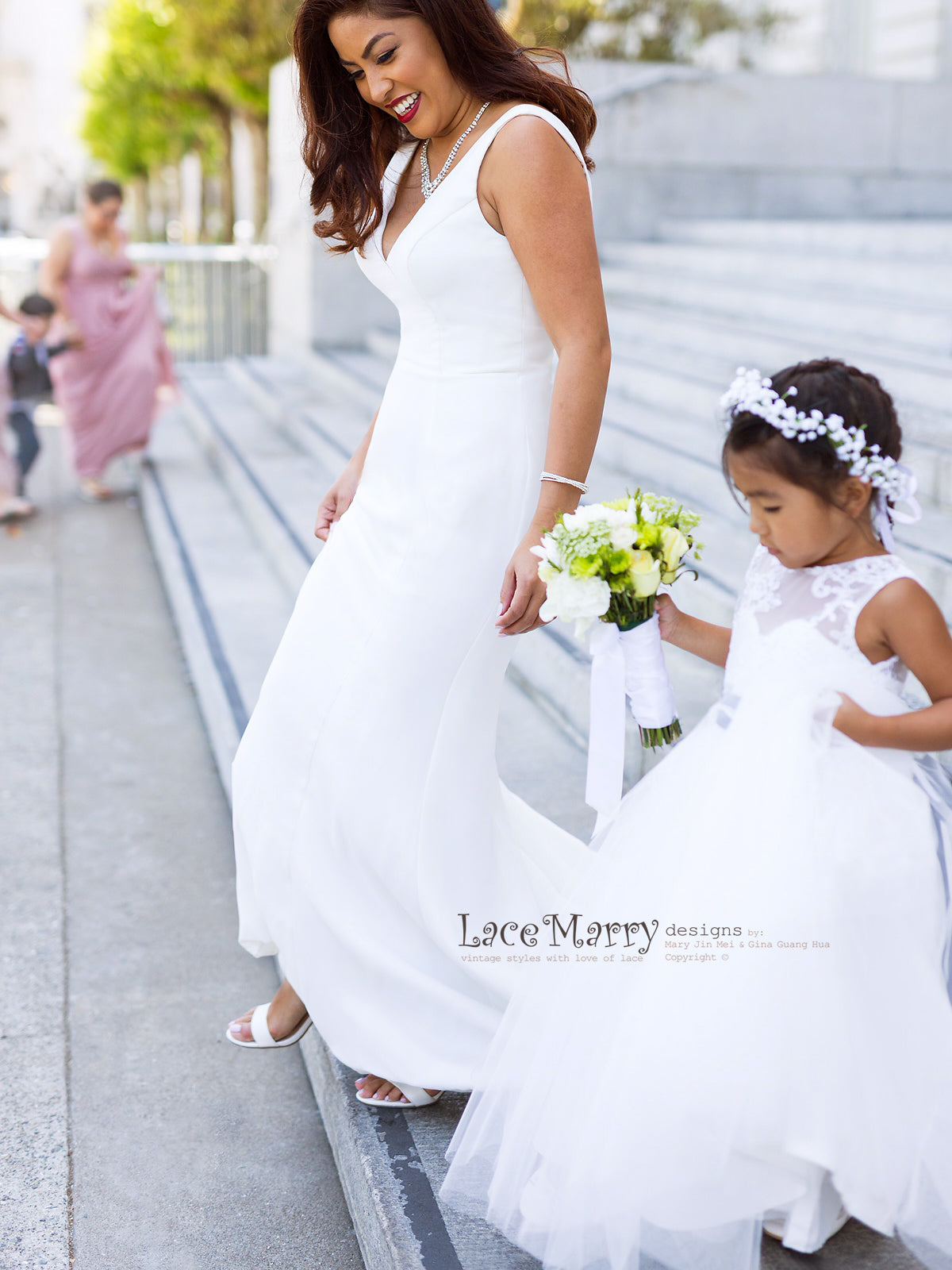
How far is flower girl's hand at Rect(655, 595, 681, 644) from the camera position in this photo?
6.75ft

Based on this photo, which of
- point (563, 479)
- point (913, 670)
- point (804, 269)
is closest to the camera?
point (913, 670)

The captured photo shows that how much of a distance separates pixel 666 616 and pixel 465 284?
0.63 metres

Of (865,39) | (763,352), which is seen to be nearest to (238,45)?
(865,39)

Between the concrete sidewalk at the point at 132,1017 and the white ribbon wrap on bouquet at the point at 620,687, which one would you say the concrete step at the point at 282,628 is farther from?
the white ribbon wrap on bouquet at the point at 620,687

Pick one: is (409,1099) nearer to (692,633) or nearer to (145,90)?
(692,633)

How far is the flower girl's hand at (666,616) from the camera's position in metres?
2.06

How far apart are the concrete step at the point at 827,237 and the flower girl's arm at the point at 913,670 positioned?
6.14 meters

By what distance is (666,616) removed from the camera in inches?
81.5

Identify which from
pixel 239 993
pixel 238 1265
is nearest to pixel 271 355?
pixel 239 993

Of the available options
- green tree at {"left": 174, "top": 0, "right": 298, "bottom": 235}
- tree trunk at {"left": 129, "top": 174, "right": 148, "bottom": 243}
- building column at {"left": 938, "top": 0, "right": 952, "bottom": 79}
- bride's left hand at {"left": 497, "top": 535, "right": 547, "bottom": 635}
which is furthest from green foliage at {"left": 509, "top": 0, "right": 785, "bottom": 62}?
tree trunk at {"left": 129, "top": 174, "right": 148, "bottom": 243}

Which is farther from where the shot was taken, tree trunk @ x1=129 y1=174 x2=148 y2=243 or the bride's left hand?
tree trunk @ x1=129 y1=174 x2=148 y2=243

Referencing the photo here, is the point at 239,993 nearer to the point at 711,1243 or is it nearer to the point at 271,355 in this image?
the point at 711,1243

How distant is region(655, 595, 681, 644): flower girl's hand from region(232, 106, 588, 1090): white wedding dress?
31 cm

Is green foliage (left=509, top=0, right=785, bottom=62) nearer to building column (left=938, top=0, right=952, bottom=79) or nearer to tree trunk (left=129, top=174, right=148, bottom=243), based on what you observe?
building column (left=938, top=0, right=952, bottom=79)
